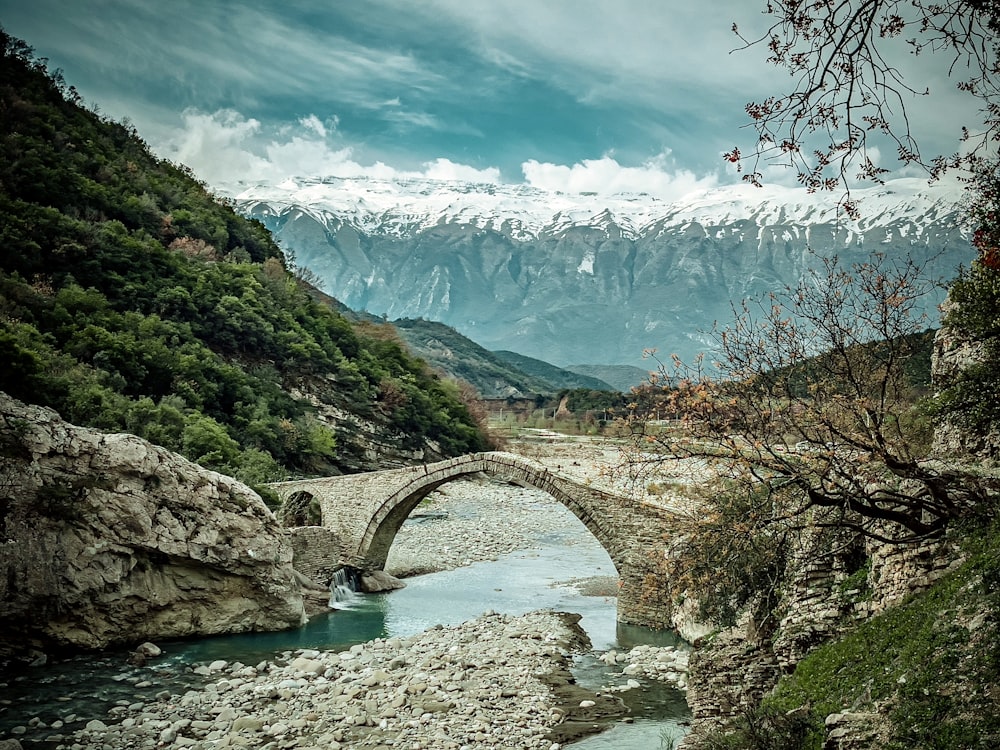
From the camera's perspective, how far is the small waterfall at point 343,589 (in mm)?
19719

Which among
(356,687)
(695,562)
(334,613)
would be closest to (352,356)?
(334,613)

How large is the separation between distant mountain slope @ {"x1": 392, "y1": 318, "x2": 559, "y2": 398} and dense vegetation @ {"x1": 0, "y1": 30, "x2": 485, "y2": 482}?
45329 mm

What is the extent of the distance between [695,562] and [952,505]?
3.43m

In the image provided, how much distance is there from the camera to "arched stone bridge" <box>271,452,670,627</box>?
16.5 meters

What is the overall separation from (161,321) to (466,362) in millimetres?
66049

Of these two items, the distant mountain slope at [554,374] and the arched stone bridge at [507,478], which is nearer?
the arched stone bridge at [507,478]

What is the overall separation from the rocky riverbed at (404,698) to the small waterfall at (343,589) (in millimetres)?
4567

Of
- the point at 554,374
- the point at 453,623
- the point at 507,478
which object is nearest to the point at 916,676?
the point at 453,623

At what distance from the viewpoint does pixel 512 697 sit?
11664 mm

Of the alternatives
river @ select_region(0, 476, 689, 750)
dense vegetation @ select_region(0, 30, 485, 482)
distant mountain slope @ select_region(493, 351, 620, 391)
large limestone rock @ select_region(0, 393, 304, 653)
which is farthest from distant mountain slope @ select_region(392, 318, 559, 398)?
large limestone rock @ select_region(0, 393, 304, 653)

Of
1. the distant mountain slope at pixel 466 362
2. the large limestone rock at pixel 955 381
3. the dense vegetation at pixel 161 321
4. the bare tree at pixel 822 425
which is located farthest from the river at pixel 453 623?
the distant mountain slope at pixel 466 362

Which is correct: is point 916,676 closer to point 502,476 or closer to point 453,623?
point 453,623

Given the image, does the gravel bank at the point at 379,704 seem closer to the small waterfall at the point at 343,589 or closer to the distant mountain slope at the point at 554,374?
the small waterfall at the point at 343,589

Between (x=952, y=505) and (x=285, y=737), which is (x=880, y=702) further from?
(x=285, y=737)
